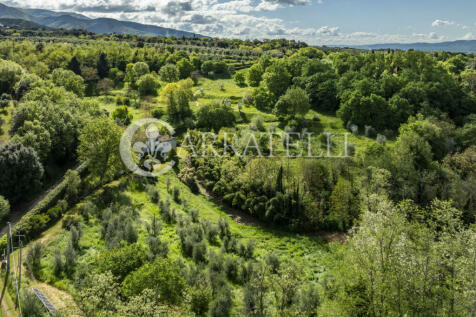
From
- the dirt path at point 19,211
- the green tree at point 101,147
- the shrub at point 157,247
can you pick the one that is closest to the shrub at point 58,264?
the shrub at point 157,247

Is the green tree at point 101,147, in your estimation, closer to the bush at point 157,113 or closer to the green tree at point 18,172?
the green tree at point 18,172

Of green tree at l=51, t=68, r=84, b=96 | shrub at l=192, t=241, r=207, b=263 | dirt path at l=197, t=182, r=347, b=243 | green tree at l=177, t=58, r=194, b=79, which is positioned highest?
green tree at l=177, t=58, r=194, b=79

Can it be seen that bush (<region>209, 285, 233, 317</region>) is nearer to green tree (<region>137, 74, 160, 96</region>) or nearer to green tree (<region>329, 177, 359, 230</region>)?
green tree (<region>329, 177, 359, 230</region>)

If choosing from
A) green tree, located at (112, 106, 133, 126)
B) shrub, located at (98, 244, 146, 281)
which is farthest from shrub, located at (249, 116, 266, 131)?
shrub, located at (98, 244, 146, 281)

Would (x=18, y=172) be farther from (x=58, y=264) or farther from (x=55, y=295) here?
(x=55, y=295)

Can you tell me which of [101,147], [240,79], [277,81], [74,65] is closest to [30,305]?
[101,147]
